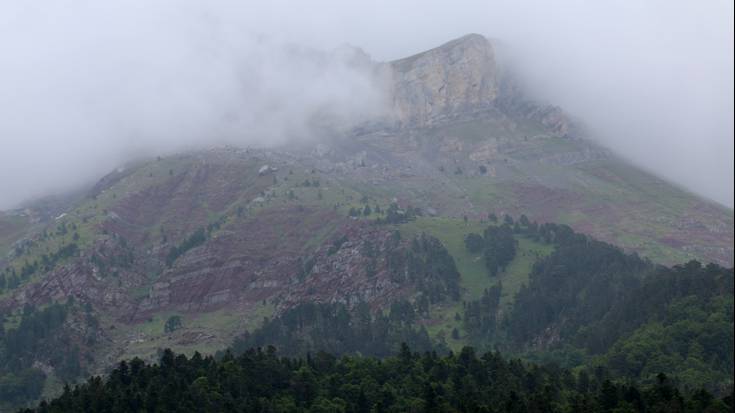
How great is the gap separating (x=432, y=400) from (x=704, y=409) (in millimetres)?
52832

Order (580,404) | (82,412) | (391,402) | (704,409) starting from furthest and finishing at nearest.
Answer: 1. (391,402)
2. (82,412)
3. (580,404)
4. (704,409)

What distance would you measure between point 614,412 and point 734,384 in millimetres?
50308

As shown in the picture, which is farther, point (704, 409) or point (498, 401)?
point (498, 401)

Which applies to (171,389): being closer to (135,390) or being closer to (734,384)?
(135,390)

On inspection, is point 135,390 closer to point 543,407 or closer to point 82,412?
point 82,412

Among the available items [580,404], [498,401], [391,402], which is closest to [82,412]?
[391,402]

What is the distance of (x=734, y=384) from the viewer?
19700cm

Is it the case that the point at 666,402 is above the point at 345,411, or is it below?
above

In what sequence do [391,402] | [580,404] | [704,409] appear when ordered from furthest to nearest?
[391,402]
[580,404]
[704,409]

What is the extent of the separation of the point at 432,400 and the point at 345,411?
17245 millimetres

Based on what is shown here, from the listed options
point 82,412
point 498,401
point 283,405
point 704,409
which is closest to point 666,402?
point 704,409

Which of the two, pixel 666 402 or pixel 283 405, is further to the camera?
pixel 283 405

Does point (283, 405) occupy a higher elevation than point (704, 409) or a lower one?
lower

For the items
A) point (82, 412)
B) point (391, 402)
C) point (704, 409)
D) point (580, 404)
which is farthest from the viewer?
point (391, 402)
